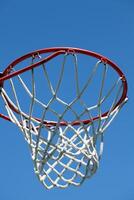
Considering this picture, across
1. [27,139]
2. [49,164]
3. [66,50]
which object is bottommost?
[49,164]

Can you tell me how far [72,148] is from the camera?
370 centimetres

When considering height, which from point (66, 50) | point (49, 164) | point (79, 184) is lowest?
point (79, 184)

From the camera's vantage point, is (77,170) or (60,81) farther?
(77,170)

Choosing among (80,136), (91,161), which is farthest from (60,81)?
(91,161)

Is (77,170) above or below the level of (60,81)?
below

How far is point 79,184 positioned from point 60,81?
97cm

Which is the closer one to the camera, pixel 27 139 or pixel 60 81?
pixel 60 81

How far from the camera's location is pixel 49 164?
3701 mm

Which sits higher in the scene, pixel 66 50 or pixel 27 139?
pixel 66 50

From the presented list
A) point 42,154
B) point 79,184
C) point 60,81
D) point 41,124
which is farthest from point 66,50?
point 79,184

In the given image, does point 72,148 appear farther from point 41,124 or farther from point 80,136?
point 41,124

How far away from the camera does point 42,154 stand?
356 cm

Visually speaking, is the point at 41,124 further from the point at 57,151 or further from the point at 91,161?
the point at 91,161

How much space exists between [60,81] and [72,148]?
67 cm
